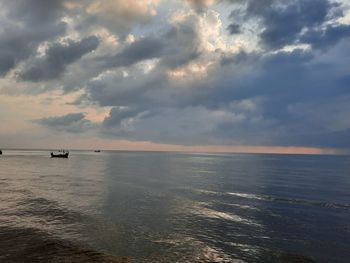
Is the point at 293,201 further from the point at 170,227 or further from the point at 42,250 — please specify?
the point at 42,250

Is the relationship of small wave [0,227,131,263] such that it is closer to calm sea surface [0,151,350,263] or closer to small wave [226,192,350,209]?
calm sea surface [0,151,350,263]

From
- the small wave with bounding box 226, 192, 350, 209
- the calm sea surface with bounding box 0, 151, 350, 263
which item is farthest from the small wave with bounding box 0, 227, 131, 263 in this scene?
the small wave with bounding box 226, 192, 350, 209

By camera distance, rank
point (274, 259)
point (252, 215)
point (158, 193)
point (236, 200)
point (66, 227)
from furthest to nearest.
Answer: point (158, 193), point (236, 200), point (252, 215), point (66, 227), point (274, 259)

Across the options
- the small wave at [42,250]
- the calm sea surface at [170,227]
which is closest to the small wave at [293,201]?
the calm sea surface at [170,227]

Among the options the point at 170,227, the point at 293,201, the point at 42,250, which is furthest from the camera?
the point at 293,201

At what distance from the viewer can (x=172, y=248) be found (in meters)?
26.7

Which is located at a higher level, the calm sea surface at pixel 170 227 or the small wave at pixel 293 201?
the small wave at pixel 293 201

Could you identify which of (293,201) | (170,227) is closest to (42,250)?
(170,227)

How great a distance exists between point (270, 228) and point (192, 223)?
26.7 ft

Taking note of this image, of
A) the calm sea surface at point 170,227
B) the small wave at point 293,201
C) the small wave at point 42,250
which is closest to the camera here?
the small wave at point 42,250

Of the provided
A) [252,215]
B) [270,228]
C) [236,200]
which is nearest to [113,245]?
[270,228]

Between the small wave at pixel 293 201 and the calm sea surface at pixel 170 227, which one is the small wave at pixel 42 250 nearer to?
the calm sea surface at pixel 170 227

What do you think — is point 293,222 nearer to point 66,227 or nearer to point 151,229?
point 151,229

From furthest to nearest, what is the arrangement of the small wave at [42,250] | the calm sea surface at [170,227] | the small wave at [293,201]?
the small wave at [293,201] → the calm sea surface at [170,227] → the small wave at [42,250]
